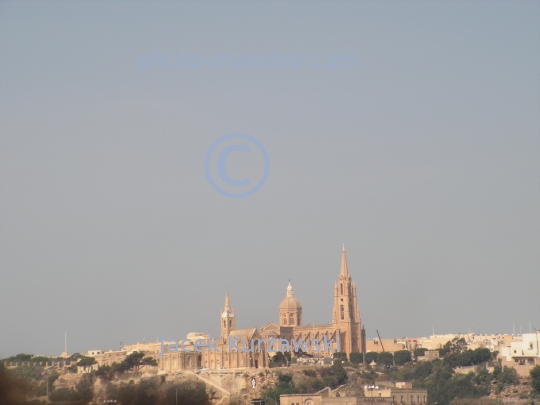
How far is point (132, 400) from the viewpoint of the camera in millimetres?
66250

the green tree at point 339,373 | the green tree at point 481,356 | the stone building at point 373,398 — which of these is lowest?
the stone building at point 373,398

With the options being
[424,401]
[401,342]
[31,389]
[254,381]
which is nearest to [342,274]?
[401,342]

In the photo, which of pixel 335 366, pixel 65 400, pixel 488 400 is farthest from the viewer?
pixel 335 366

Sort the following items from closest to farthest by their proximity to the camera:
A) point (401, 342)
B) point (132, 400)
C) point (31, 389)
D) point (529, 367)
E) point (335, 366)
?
point (31, 389), point (132, 400), point (529, 367), point (335, 366), point (401, 342)

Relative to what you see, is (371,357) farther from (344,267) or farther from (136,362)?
(136,362)

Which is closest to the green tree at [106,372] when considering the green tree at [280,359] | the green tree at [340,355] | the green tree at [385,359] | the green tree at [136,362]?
the green tree at [136,362]

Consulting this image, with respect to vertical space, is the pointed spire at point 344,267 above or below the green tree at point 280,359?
above

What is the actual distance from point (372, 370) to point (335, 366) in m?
8.99

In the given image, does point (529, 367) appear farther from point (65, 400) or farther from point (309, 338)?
point (65, 400)

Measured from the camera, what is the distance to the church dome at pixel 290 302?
588ft

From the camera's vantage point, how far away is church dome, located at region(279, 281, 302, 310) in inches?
7052

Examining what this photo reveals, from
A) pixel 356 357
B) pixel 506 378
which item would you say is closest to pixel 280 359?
pixel 356 357

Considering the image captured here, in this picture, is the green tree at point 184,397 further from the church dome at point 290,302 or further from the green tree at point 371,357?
the church dome at point 290,302

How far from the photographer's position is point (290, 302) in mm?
179750
